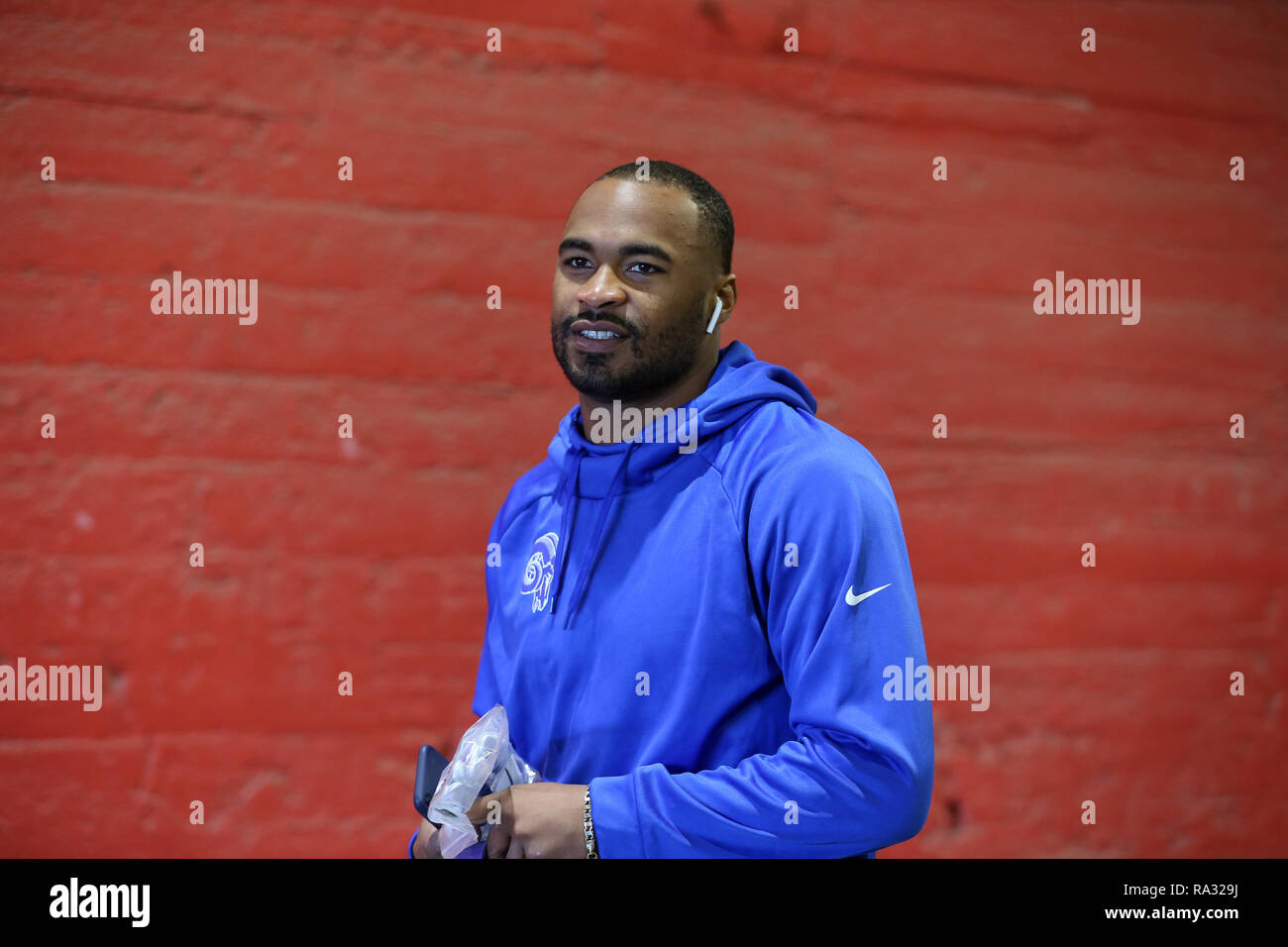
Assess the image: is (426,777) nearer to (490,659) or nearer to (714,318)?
(490,659)

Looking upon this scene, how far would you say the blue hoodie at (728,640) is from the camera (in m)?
0.92

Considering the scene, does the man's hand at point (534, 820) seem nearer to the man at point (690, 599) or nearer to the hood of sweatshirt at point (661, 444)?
the man at point (690, 599)

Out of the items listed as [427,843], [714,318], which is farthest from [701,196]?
[427,843]

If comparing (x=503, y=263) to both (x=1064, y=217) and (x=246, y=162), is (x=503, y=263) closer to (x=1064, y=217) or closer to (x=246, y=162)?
(x=246, y=162)

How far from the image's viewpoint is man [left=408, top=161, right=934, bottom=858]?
922 millimetres

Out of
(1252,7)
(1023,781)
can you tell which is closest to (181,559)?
(1023,781)

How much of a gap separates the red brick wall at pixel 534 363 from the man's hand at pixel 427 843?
485 millimetres

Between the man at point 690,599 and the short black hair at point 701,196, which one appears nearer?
the man at point 690,599

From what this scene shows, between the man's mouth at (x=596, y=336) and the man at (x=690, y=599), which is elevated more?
the man's mouth at (x=596, y=336)

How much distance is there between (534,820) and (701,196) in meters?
0.64

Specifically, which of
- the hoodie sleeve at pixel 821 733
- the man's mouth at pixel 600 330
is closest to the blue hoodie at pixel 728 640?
the hoodie sleeve at pixel 821 733

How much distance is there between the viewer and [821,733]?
36.4 inches

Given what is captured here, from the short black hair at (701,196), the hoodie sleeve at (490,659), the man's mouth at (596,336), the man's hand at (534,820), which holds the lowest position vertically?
the man's hand at (534,820)
